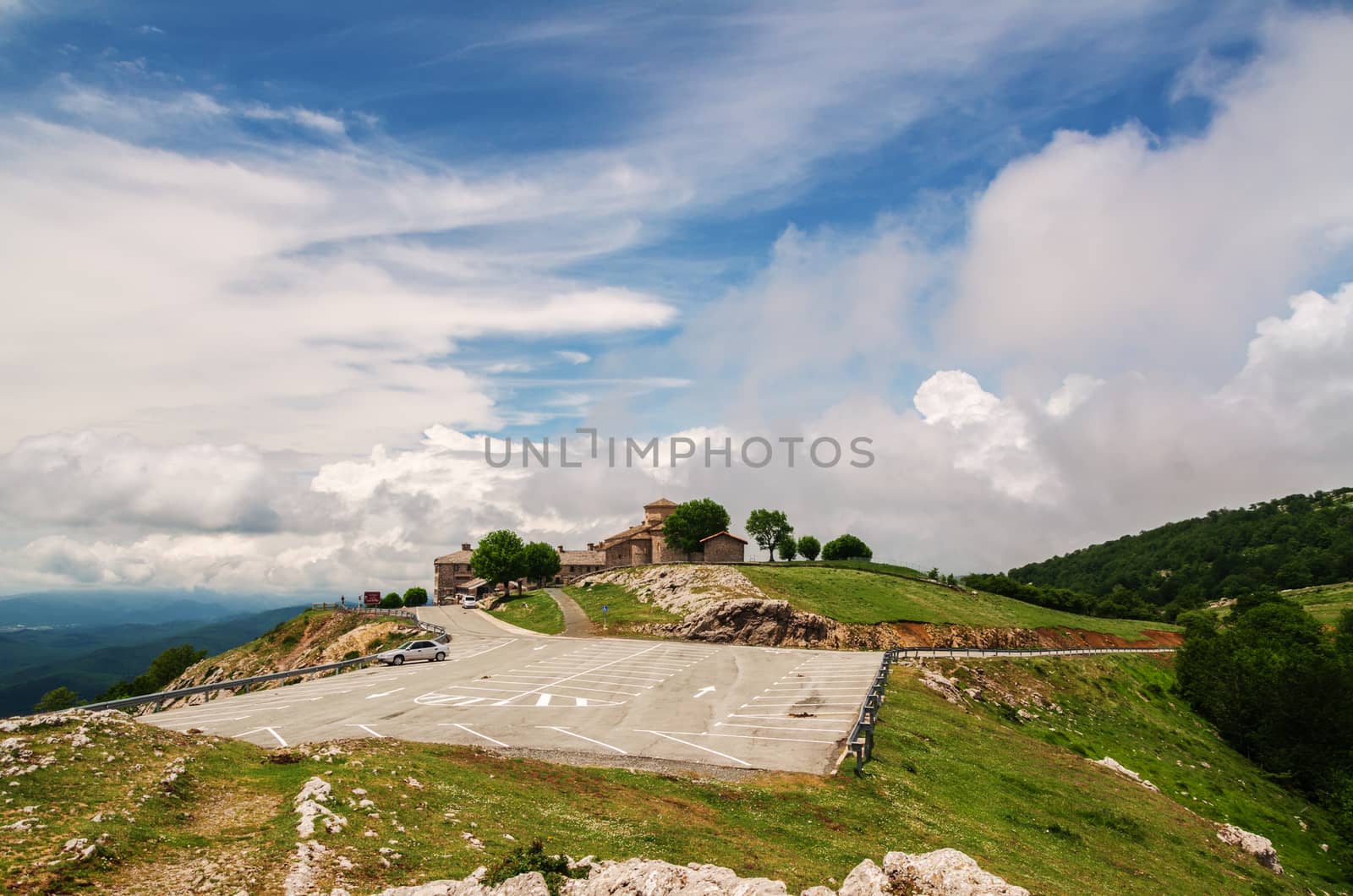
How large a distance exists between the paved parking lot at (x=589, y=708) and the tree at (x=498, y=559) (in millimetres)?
51755

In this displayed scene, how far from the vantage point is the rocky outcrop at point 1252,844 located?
104 ft

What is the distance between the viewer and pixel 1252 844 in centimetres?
3241

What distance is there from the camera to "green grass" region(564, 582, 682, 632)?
74.3 metres

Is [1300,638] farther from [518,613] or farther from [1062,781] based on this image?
[518,613]

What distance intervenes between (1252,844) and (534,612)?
7526cm

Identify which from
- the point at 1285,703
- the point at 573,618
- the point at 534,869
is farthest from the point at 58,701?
the point at 1285,703

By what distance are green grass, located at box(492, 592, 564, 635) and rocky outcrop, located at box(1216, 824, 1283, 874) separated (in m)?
57.0

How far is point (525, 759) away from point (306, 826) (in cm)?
987

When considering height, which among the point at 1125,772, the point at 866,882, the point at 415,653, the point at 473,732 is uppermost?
the point at 866,882

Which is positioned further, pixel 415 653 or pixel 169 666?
pixel 169 666

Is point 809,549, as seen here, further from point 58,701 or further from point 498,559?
point 58,701

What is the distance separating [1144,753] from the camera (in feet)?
165

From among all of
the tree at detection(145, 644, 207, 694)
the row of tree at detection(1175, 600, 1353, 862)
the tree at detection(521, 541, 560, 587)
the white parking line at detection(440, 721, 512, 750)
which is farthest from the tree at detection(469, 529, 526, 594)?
the row of tree at detection(1175, 600, 1353, 862)

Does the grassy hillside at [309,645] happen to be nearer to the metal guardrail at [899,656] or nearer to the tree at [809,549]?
the metal guardrail at [899,656]
